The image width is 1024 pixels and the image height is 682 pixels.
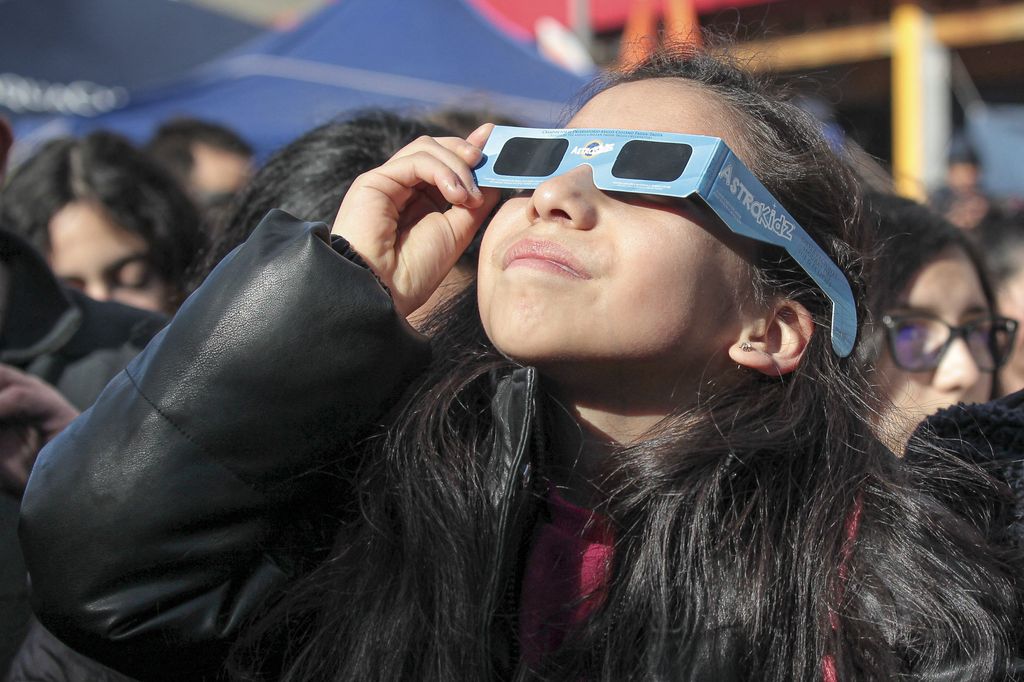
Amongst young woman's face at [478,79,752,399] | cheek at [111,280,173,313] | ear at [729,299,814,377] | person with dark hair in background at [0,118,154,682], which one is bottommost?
cheek at [111,280,173,313]

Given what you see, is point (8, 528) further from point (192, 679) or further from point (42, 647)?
point (192, 679)

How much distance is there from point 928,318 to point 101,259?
224 cm

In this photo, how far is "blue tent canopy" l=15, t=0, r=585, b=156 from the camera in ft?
17.9

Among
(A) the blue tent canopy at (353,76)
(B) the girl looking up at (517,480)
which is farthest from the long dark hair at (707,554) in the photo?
(A) the blue tent canopy at (353,76)

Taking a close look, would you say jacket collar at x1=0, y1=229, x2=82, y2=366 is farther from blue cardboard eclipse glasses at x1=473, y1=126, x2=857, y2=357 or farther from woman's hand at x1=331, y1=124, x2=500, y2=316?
blue cardboard eclipse glasses at x1=473, y1=126, x2=857, y2=357

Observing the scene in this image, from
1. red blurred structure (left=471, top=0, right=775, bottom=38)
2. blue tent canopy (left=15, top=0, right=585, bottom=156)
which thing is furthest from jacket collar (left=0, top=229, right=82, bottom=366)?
red blurred structure (left=471, top=0, right=775, bottom=38)

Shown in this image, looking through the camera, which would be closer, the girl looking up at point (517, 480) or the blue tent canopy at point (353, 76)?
the girl looking up at point (517, 480)

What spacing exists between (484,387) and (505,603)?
321 millimetres

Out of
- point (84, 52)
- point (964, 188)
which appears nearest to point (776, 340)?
point (964, 188)

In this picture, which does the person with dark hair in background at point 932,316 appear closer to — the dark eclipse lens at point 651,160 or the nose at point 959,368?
the nose at point 959,368

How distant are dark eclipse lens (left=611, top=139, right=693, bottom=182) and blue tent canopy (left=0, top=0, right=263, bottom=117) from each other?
509 centimetres

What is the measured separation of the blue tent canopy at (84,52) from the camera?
553 centimetres

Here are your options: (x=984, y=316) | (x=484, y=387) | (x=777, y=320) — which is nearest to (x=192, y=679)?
(x=484, y=387)

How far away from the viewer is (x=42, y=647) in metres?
1.47
